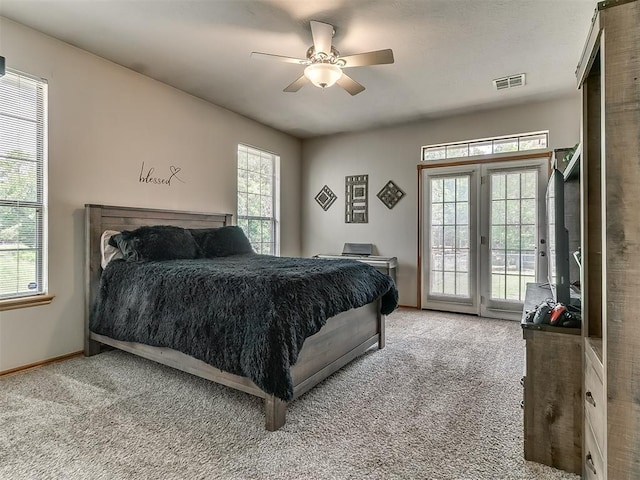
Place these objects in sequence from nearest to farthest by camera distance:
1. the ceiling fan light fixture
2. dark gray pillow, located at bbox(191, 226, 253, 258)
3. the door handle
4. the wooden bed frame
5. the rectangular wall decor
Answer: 1. the door handle
2. the wooden bed frame
3. the ceiling fan light fixture
4. dark gray pillow, located at bbox(191, 226, 253, 258)
5. the rectangular wall decor

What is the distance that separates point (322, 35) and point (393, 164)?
9.57 feet

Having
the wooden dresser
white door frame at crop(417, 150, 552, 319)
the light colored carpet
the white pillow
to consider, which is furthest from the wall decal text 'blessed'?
the wooden dresser

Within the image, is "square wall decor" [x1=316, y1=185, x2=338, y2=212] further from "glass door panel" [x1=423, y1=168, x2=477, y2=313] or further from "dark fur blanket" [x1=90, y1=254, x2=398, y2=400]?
"dark fur blanket" [x1=90, y1=254, x2=398, y2=400]

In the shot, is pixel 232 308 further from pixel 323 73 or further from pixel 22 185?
pixel 22 185

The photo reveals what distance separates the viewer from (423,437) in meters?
1.80

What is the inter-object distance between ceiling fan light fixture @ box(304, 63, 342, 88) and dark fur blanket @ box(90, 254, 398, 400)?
55.4 inches

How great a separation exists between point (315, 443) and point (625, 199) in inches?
65.6

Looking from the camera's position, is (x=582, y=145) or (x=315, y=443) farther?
(x=315, y=443)

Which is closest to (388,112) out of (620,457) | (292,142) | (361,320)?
(292,142)

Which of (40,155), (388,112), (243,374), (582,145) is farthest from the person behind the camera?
(388,112)

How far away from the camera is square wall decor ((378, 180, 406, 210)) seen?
509 cm

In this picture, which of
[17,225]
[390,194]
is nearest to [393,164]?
[390,194]

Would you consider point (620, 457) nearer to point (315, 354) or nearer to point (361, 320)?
point (315, 354)

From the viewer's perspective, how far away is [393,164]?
5.13m
